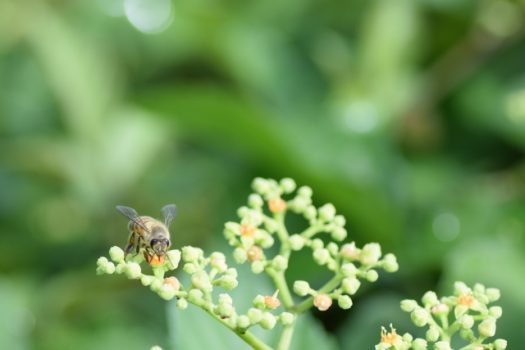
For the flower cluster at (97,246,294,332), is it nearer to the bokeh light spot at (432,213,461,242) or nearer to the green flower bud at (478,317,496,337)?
the green flower bud at (478,317,496,337)

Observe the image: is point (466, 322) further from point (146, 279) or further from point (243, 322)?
point (146, 279)

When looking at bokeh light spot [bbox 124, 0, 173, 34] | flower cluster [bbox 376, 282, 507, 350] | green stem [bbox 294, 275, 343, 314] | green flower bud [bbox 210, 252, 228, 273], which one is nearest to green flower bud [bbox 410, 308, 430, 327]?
flower cluster [bbox 376, 282, 507, 350]

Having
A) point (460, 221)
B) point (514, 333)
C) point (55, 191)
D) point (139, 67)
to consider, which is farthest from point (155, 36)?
point (514, 333)

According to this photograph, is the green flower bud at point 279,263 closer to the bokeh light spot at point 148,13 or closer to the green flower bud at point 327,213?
the green flower bud at point 327,213

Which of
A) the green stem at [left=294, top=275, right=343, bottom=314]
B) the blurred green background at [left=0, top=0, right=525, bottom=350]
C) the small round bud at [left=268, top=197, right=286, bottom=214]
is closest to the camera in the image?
the green stem at [left=294, top=275, right=343, bottom=314]

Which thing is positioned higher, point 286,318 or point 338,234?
point 338,234

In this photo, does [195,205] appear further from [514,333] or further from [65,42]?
[514,333]

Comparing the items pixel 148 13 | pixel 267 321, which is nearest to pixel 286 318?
pixel 267 321
